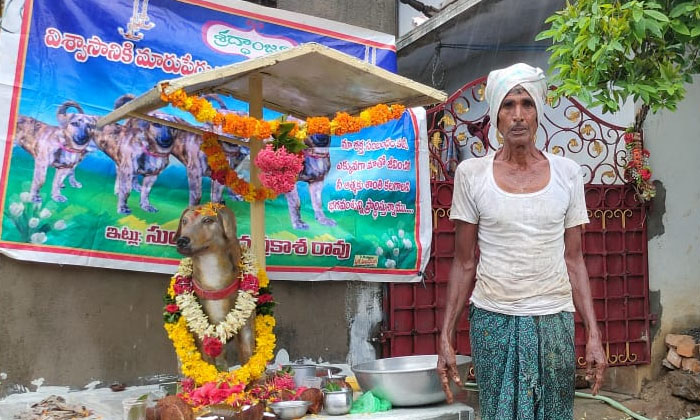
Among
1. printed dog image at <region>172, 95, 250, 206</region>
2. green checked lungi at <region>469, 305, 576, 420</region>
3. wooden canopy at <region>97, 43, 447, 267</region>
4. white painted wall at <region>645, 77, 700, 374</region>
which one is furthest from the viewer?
white painted wall at <region>645, 77, 700, 374</region>

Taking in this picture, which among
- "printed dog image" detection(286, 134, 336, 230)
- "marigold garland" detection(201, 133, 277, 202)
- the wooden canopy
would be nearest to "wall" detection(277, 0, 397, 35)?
"printed dog image" detection(286, 134, 336, 230)

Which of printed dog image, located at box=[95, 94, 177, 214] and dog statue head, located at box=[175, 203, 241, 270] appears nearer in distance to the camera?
dog statue head, located at box=[175, 203, 241, 270]

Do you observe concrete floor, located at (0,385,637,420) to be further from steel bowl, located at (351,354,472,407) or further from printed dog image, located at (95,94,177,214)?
printed dog image, located at (95,94,177,214)

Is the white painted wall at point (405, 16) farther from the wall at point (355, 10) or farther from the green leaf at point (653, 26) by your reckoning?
the green leaf at point (653, 26)

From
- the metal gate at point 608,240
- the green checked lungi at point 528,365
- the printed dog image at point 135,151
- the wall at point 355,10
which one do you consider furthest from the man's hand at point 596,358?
the wall at point 355,10

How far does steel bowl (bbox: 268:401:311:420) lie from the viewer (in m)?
3.60

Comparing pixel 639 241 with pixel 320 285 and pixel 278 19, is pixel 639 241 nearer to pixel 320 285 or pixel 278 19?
pixel 320 285

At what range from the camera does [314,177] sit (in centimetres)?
504

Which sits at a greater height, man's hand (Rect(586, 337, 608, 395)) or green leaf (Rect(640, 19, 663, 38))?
green leaf (Rect(640, 19, 663, 38))

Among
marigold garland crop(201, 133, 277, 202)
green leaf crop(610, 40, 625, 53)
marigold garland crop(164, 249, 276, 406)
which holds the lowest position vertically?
marigold garland crop(164, 249, 276, 406)

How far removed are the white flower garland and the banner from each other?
0.89 meters

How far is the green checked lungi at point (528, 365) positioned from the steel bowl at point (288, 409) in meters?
1.37

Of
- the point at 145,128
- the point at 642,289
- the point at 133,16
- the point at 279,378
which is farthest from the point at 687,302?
the point at 133,16

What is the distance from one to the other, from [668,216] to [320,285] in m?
3.17
